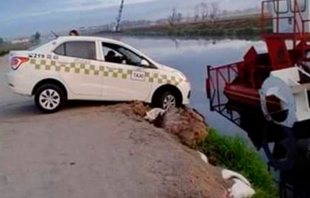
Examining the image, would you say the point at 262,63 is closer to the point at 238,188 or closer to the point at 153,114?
the point at 153,114

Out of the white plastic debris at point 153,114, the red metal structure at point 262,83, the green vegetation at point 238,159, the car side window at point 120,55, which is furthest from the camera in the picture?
the car side window at point 120,55

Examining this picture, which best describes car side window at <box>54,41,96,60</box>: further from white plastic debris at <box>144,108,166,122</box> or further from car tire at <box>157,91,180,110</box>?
white plastic debris at <box>144,108,166,122</box>

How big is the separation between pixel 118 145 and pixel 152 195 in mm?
2940

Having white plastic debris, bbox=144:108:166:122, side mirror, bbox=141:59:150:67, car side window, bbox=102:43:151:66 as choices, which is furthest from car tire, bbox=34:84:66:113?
white plastic debris, bbox=144:108:166:122

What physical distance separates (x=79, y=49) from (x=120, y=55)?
0.99 meters

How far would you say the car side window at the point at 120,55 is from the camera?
49.2ft

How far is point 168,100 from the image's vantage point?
15.1 m

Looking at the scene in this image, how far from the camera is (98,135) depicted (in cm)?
1170

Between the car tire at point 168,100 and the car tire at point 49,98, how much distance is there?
7.44 ft

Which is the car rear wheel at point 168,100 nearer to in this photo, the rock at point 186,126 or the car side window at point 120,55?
the car side window at point 120,55

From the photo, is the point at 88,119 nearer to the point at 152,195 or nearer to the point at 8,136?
the point at 8,136

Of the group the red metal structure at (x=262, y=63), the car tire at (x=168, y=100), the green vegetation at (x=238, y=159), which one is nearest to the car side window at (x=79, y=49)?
the car tire at (x=168, y=100)

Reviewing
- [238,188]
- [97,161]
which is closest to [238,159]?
[238,188]

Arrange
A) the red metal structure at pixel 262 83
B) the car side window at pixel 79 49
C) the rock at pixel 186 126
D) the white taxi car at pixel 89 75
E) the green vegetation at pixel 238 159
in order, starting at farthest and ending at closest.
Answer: the car side window at pixel 79 49
the white taxi car at pixel 89 75
the rock at pixel 186 126
the green vegetation at pixel 238 159
the red metal structure at pixel 262 83
